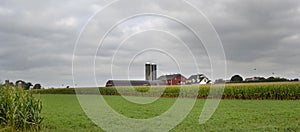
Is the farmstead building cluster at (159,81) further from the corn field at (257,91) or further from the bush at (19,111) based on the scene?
the bush at (19,111)

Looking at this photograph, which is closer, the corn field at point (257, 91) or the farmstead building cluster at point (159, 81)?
the corn field at point (257, 91)

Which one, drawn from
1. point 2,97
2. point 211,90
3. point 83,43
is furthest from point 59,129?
point 211,90

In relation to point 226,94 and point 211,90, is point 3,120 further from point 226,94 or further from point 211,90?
point 226,94

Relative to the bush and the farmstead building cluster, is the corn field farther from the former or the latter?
the bush

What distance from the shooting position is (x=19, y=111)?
981 cm

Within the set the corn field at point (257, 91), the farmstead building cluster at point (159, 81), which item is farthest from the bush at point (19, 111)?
the corn field at point (257, 91)

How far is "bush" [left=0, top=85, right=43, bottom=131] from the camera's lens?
9.73 meters

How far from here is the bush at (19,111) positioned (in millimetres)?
9734

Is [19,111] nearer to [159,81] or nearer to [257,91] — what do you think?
[257,91]

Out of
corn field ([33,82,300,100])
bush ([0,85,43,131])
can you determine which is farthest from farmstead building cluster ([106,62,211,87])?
bush ([0,85,43,131])

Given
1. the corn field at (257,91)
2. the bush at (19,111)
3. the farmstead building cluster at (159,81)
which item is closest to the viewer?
the bush at (19,111)

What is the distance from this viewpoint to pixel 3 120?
32.6ft

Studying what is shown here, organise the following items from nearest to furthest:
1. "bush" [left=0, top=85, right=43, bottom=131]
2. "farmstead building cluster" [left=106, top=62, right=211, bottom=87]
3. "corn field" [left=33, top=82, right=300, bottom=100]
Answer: "bush" [left=0, top=85, right=43, bottom=131] → "corn field" [left=33, top=82, right=300, bottom=100] → "farmstead building cluster" [left=106, top=62, right=211, bottom=87]

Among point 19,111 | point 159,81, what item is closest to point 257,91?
point 159,81
